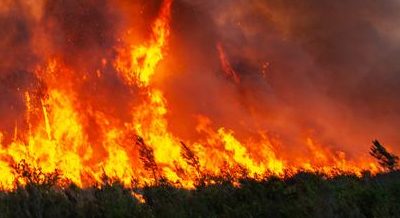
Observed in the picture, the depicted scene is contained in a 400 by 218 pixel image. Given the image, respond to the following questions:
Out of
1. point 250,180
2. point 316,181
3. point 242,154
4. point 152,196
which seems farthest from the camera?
point 242,154

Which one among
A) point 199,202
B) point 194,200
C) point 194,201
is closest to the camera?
point 199,202

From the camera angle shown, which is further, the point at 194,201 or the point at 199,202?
the point at 194,201

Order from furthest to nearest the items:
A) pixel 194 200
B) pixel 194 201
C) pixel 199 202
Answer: pixel 194 200, pixel 194 201, pixel 199 202

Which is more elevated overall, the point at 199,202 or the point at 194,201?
the point at 194,201

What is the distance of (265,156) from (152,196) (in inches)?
637

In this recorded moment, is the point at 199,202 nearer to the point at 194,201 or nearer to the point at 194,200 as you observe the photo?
the point at 194,201

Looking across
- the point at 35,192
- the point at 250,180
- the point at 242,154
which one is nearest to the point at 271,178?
the point at 250,180

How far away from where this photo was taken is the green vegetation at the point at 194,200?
→ 30.7 ft

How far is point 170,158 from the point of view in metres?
23.7

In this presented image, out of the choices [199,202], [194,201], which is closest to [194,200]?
[194,201]

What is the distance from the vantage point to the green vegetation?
9.36 m

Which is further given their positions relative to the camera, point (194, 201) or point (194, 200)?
point (194, 200)

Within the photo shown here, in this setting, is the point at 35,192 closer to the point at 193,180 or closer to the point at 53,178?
the point at 53,178

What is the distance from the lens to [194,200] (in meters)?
11.5
